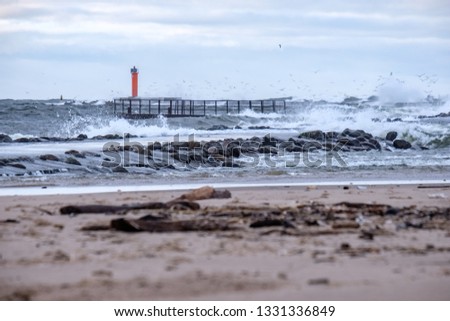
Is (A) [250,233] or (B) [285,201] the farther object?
(B) [285,201]

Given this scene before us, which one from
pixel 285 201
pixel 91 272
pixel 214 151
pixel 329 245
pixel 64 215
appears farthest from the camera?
pixel 214 151

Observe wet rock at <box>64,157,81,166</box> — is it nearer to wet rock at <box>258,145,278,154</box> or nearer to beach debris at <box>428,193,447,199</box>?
wet rock at <box>258,145,278,154</box>

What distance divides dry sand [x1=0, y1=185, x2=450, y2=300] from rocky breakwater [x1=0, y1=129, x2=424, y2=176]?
22.5 ft

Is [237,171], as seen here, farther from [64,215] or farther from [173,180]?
[64,215]

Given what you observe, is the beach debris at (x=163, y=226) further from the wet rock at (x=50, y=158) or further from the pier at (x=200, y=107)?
the pier at (x=200, y=107)

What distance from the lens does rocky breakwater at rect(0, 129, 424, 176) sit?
13.7m

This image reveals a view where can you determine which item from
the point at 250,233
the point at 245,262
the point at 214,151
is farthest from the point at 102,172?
the point at 245,262

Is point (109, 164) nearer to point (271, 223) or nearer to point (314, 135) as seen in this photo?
point (271, 223)

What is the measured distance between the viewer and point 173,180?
40.1 ft

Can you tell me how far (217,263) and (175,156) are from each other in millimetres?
11645

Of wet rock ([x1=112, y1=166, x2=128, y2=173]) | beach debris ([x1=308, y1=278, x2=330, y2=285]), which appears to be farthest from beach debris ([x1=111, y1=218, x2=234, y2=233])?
wet rock ([x1=112, y1=166, x2=128, y2=173])

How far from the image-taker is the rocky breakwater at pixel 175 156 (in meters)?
13.7

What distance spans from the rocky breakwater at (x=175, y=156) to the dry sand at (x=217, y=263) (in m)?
6.86
